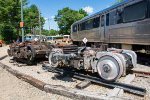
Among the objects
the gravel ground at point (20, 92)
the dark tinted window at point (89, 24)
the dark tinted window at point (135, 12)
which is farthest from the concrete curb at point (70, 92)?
the dark tinted window at point (89, 24)

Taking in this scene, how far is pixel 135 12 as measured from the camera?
1155 cm

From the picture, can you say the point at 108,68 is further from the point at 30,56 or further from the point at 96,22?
the point at 96,22

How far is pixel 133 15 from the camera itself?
11.7 metres

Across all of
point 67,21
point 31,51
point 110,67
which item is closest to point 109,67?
point 110,67

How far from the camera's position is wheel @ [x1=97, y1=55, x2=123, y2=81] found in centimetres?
684

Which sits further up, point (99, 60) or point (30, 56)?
point (99, 60)

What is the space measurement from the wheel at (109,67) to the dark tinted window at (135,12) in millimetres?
4662

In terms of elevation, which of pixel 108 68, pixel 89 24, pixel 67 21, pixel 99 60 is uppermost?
pixel 67 21

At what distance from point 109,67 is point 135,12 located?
17.7 ft

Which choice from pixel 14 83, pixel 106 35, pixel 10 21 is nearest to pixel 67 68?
pixel 14 83

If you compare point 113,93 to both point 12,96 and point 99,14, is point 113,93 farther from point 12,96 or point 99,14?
point 99,14

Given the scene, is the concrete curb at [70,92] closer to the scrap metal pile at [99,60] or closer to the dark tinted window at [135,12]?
the scrap metal pile at [99,60]

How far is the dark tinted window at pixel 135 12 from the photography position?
10.9 metres

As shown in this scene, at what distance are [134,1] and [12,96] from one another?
24.3 ft
